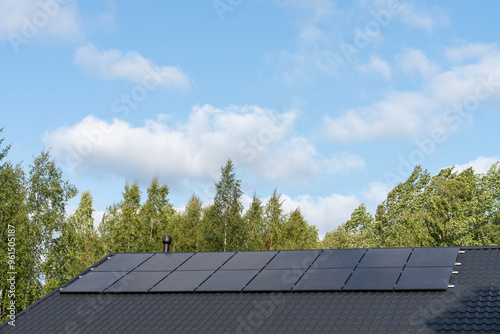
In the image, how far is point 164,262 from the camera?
669 inches

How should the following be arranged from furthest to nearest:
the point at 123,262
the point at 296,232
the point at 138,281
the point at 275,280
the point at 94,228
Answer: the point at 94,228, the point at 296,232, the point at 123,262, the point at 138,281, the point at 275,280

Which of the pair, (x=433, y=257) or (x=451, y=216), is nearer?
(x=433, y=257)

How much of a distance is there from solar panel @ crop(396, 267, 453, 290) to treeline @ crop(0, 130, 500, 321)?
2179 cm

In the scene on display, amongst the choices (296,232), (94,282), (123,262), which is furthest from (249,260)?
(296,232)

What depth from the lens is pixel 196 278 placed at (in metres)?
15.3

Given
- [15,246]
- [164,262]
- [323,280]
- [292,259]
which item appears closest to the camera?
[323,280]

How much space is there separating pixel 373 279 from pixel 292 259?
2.97m

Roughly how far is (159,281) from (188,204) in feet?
120

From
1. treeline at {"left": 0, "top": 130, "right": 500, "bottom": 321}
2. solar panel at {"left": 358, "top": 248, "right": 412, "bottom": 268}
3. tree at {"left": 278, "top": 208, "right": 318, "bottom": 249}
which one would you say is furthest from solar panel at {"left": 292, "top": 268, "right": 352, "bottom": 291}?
tree at {"left": 278, "top": 208, "right": 318, "bottom": 249}

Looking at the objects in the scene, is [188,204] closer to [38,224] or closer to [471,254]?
[38,224]

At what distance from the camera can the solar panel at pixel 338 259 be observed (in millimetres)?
14797

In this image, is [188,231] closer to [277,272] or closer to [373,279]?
[277,272]

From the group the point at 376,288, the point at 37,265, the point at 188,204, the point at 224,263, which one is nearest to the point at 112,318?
the point at 224,263

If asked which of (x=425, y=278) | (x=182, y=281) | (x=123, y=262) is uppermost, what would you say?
(x=123, y=262)
